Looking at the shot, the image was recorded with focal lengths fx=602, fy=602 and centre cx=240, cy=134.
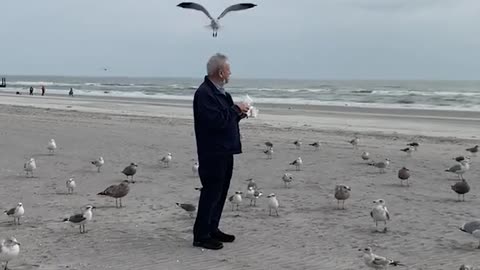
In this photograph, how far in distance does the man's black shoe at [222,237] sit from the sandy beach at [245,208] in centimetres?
12

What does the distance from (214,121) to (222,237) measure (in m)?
1.54

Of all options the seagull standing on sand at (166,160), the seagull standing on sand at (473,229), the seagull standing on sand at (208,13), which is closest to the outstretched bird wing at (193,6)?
the seagull standing on sand at (208,13)

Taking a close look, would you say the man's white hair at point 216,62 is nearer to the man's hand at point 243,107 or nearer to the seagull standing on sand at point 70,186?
the man's hand at point 243,107

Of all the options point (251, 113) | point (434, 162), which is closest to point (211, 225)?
point (251, 113)

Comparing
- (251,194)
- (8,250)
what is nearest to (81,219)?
(8,250)

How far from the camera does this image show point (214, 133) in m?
6.74

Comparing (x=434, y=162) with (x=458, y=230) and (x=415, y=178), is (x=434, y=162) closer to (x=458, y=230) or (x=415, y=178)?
(x=415, y=178)

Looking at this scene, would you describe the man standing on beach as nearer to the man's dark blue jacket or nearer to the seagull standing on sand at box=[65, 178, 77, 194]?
the man's dark blue jacket

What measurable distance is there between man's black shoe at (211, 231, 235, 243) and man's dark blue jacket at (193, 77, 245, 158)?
42.7 inches

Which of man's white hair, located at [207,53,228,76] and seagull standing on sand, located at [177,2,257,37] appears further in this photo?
seagull standing on sand, located at [177,2,257,37]

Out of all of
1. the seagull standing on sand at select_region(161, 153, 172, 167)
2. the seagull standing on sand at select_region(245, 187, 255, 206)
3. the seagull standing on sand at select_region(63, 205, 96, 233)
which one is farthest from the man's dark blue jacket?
the seagull standing on sand at select_region(161, 153, 172, 167)

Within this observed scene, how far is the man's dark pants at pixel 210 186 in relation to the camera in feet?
22.3

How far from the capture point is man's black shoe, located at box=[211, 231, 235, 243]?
727cm

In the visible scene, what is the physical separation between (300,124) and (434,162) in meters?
12.7
